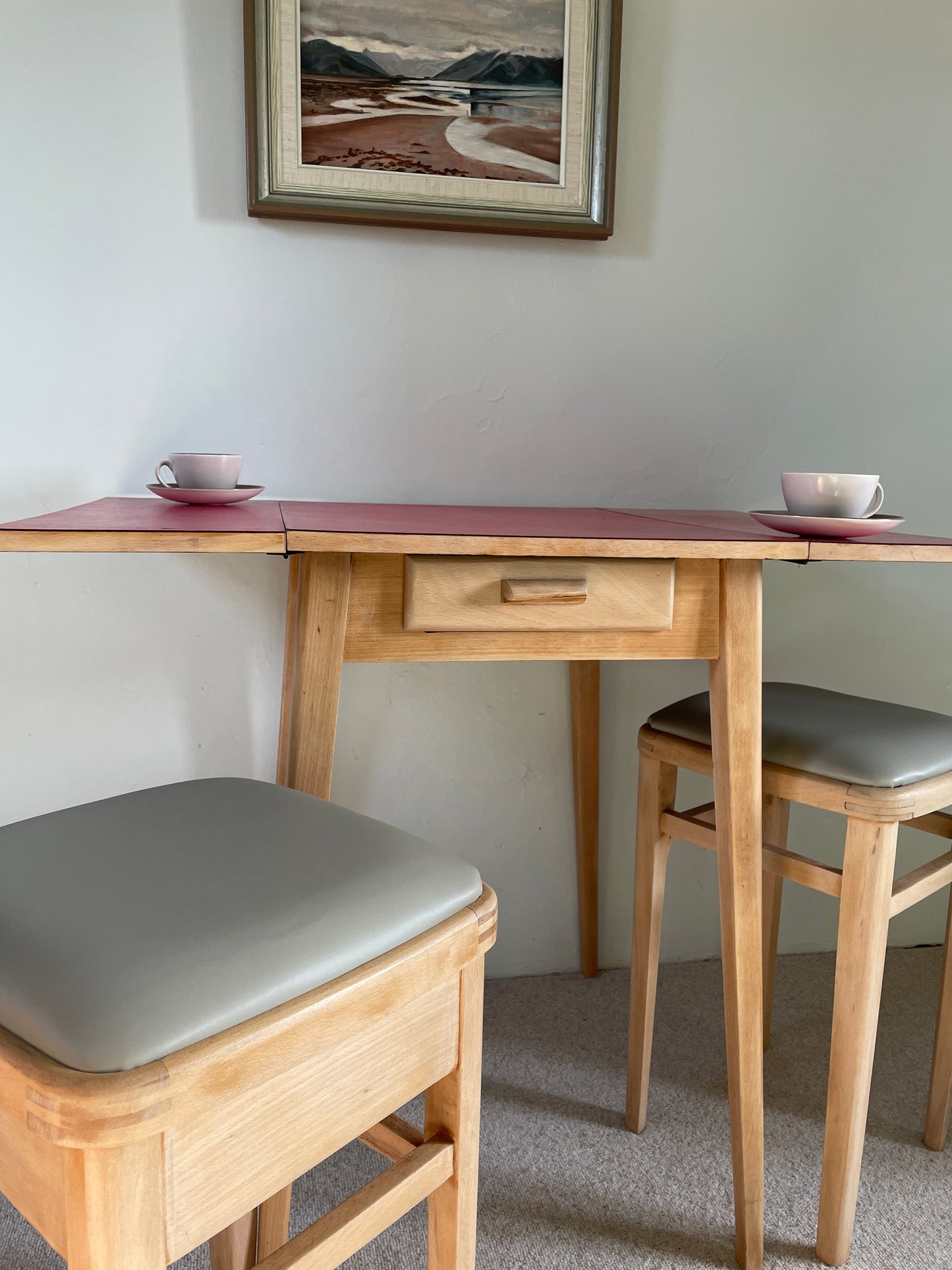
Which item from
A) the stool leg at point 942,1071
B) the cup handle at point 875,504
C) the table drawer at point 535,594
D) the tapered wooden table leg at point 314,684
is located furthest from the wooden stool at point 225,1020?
the stool leg at point 942,1071

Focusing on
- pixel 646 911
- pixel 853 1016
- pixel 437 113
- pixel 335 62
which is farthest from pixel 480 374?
pixel 853 1016

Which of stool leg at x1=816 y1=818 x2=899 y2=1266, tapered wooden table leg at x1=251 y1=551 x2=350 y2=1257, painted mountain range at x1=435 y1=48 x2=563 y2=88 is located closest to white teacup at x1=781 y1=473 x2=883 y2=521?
stool leg at x1=816 y1=818 x2=899 y2=1266

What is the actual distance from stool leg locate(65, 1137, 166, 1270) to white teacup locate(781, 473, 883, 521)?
2.84 feet

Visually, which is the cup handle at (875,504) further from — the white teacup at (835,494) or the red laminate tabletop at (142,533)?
the red laminate tabletop at (142,533)

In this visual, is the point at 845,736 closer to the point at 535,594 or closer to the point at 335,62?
the point at 535,594

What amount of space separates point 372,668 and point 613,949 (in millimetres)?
683

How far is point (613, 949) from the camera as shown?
5.63 feet

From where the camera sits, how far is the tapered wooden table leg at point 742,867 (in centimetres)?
104

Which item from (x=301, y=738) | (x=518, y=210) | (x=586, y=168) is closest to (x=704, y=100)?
(x=586, y=168)

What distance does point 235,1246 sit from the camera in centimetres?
98

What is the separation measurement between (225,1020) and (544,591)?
0.51m

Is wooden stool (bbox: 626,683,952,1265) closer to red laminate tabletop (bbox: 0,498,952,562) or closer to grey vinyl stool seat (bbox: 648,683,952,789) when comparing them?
grey vinyl stool seat (bbox: 648,683,952,789)

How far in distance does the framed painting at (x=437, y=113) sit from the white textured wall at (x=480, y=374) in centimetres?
5

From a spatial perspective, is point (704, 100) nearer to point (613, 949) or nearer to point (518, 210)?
point (518, 210)
